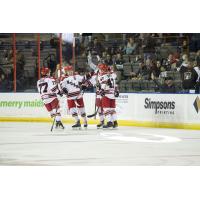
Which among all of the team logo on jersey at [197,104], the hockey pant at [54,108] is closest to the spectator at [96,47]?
the hockey pant at [54,108]

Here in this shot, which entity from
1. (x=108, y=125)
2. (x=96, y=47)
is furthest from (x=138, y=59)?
(x=108, y=125)

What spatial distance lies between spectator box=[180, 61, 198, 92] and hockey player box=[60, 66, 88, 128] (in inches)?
54.3

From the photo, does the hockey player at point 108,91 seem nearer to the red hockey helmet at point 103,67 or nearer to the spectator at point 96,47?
the red hockey helmet at point 103,67

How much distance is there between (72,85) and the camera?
965 centimetres

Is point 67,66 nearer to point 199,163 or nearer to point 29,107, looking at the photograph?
point 29,107

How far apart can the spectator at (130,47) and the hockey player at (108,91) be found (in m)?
0.35

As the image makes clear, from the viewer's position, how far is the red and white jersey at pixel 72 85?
9.57 metres

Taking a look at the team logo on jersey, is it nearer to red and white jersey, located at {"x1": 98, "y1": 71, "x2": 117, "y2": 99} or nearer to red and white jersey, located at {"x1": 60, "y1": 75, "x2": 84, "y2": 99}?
red and white jersey, located at {"x1": 98, "y1": 71, "x2": 117, "y2": 99}

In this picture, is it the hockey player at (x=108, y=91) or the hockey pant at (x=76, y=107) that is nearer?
the hockey pant at (x=76, y=107)

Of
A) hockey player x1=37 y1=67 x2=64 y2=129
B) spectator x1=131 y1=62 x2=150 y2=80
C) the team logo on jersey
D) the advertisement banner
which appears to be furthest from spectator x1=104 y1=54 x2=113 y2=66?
the team logo on jersey

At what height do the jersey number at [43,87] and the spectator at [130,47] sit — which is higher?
the spectator at [130,47]
